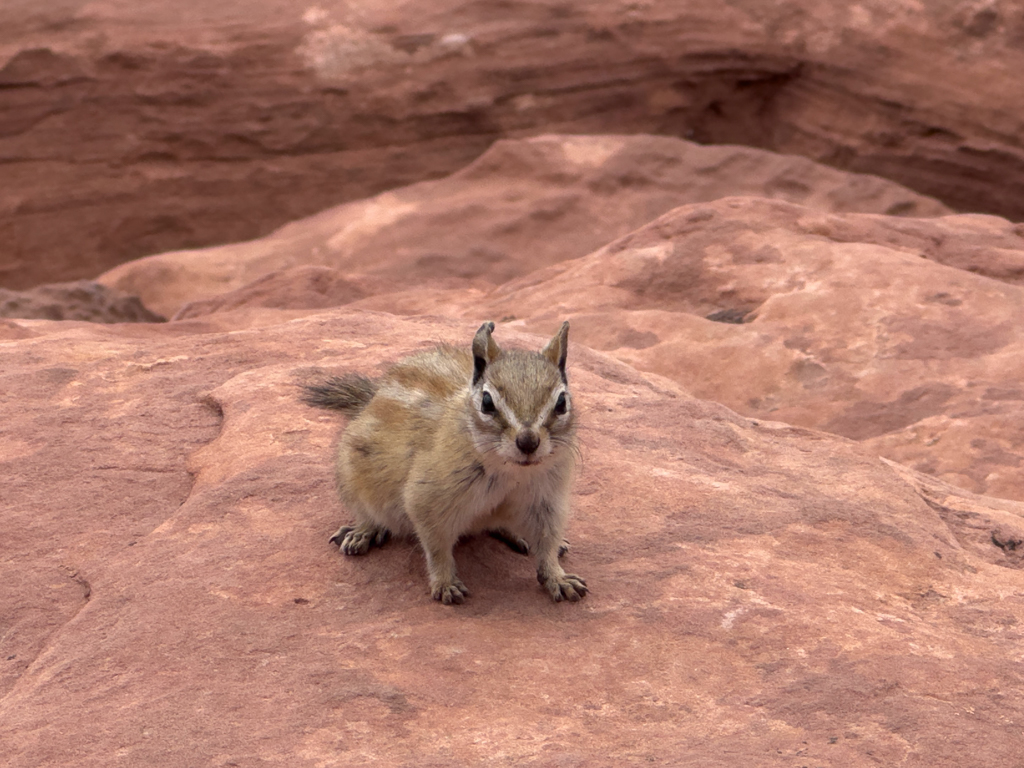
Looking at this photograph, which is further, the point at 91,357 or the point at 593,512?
the point at 91,357

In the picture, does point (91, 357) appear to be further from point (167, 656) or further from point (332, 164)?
point (332, 164)

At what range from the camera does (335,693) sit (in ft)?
13.2

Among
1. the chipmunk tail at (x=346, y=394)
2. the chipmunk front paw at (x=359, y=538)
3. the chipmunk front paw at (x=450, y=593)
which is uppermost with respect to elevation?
the chipmunk tail at (x=346, y=394)

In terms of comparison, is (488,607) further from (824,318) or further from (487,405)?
(824,318)

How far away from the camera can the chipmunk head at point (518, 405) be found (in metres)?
4.21

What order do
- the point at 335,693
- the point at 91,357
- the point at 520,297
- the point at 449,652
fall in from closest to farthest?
the point at 335,693
the point at 449,652
the point at 91,357
the point at 520,297

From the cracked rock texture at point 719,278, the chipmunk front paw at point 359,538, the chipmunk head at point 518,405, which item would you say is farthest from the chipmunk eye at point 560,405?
the cracked rock texture at point 719,278

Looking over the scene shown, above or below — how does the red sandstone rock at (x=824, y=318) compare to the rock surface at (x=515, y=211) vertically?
above

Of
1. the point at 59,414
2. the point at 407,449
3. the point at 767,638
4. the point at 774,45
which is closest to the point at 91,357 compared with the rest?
the point at 59,414

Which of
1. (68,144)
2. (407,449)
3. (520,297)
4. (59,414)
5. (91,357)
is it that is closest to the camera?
(407,449)

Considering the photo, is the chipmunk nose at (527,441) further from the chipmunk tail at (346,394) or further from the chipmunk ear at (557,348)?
the chipmunk tail at (346,394)

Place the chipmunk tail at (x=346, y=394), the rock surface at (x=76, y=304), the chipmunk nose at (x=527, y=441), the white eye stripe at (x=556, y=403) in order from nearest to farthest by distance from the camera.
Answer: the chipmunk nose at (x=527, y=441) < the white eye stripe at (x=556, y=403) < the chipmunk tail at (x=346, y=394) < the rock surface at (x=76, y=304)

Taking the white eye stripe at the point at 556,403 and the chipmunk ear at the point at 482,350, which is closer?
the white eye stripe at the point at 556,403

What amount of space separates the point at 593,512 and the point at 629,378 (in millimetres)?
2078
